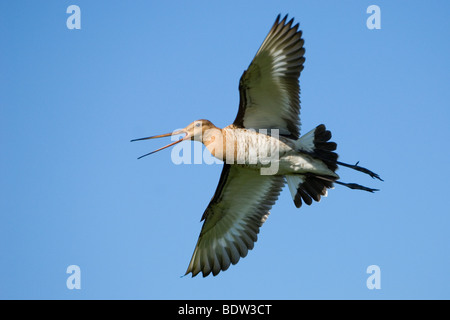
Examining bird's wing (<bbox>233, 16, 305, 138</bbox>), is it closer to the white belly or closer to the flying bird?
the flying bird

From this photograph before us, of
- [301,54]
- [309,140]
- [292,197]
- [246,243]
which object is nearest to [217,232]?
[246,243]

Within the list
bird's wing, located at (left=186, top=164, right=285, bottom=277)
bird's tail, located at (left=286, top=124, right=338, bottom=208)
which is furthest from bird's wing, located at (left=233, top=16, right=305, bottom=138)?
bird's wing, located at (left=186, top=164, right=285, bottom=277)

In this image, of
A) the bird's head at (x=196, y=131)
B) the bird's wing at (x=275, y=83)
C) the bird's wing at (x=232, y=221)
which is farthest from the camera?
the bird's wing at (x=232, y=221)

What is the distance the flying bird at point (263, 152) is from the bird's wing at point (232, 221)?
14 mm

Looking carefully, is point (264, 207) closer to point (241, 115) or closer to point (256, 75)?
point (241, 115)

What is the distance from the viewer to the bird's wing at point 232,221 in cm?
896

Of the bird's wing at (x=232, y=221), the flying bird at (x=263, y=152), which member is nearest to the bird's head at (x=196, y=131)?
the flying bird at (x=263, y=152)

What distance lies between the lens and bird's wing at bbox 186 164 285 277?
8.96 m

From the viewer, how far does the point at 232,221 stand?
29.9 ft

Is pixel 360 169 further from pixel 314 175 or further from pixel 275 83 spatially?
pixel 275 83

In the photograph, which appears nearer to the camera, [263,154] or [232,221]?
[263,154]

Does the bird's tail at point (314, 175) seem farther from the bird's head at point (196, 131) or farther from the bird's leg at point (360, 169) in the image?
the bird's head at point (196, 131)

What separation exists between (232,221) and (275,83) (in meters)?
2.11

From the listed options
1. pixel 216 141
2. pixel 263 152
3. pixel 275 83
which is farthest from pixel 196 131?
pixel 275 83
